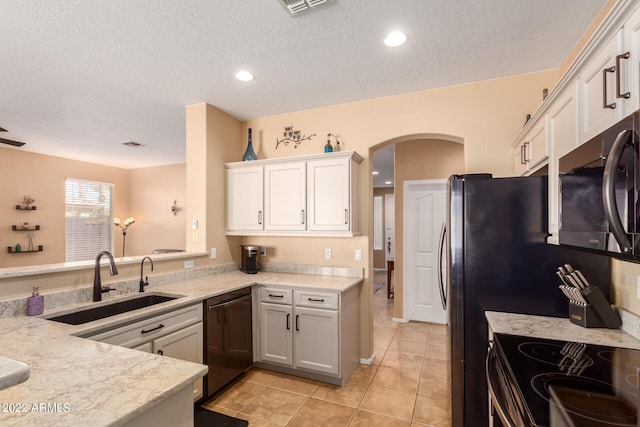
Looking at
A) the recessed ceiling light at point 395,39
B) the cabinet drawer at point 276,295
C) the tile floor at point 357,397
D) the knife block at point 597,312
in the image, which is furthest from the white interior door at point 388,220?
the knife block at point 597,312

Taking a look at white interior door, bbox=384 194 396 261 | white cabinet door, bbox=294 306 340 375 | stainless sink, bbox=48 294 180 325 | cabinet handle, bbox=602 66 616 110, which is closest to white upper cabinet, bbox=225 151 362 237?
white cabinet door, bbox=294 306 340 375

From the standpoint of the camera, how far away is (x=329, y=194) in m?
3.07

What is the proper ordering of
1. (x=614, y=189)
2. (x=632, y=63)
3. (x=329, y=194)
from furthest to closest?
(x=329, y=194), (x=632, y=63), (x=614, y=189)

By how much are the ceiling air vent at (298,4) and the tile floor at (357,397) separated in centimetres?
274

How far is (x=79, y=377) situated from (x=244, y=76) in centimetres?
241

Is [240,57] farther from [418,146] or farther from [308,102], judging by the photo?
[418,146]

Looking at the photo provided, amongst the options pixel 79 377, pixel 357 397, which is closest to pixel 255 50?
pixel 79 377

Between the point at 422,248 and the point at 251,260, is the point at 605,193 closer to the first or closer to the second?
the point at 251,260

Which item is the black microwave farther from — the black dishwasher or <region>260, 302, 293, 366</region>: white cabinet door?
the black dishwasher

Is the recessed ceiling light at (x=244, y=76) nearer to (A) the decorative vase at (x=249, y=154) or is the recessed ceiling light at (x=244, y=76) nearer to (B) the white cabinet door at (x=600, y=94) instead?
(A) the decorative vase at (x=249, y=154)

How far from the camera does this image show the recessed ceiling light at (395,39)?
6.87 ft

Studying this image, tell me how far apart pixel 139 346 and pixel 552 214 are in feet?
8.61

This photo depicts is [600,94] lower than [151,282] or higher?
higher

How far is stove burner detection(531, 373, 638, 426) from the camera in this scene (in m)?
0.82
